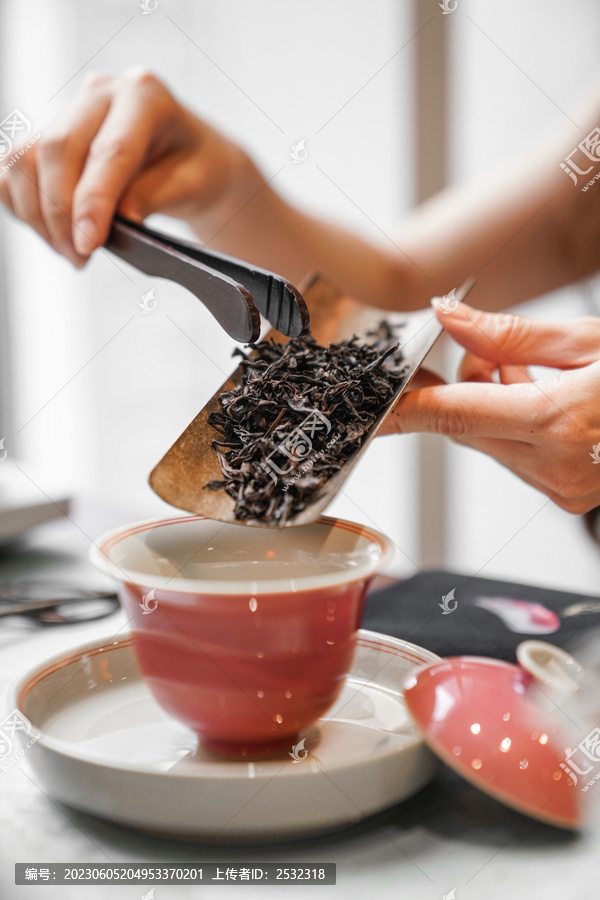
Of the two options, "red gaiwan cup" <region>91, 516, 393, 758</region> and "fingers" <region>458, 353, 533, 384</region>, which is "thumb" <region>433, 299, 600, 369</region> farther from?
"red gaiwan cup" <region>91, 516, 393, 758</region>

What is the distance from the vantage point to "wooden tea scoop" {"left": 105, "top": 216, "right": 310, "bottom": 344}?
1.46ft

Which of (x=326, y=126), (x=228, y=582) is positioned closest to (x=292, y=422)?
→ (x=228, y=582)

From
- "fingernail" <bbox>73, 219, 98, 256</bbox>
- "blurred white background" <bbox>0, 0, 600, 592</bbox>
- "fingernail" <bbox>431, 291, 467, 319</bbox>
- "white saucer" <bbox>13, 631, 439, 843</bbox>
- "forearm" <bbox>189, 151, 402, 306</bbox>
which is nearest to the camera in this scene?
"white saucer" <bbox>13, 631, 439, 843</bbox>

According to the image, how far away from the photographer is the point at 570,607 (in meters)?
0.54

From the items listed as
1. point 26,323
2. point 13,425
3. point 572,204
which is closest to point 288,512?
point 572,204

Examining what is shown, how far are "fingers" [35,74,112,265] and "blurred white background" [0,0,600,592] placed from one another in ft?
1.35

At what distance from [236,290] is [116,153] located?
37 cm

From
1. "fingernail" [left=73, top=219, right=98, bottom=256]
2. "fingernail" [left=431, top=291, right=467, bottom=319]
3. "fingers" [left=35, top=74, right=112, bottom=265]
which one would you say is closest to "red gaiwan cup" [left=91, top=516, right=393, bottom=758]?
"fingernail" [left=431, top=291, right=467, bottom=319]

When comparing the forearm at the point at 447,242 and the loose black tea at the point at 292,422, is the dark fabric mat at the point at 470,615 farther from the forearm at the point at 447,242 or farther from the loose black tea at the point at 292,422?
the forearm at the point at 447,242

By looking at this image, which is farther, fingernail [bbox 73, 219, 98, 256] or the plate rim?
fingernail [bbox 73, 219, 98, 256]

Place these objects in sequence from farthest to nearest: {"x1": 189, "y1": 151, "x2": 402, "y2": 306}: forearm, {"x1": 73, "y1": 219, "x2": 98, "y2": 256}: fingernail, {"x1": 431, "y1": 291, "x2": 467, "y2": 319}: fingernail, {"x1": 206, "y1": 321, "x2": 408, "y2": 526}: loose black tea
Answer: {"x1": 189, "y1": 151, "x2": 402, "y2": 306}: forearm < {"x1": 73, "y1": 219, "x2": 98, "y2": 256}: fingernail < {"x1": 431, "y1": 291, "x2": 467, "y2": 319}: fingernail < {"x1": 206, "y1": 321, "x2": 408, "y2": 526}: loose black tea

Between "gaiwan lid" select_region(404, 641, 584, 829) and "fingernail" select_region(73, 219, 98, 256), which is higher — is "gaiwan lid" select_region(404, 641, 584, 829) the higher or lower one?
the lower one

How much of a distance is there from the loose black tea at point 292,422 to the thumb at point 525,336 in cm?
7

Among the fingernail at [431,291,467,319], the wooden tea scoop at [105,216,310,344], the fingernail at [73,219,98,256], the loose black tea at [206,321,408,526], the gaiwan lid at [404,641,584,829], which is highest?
the fingernail at [73,219,98,256]
